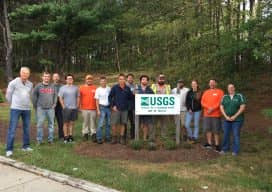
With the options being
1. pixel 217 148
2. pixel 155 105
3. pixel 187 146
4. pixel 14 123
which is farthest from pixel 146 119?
pixel 14 123

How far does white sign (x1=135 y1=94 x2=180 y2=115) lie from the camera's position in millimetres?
9188

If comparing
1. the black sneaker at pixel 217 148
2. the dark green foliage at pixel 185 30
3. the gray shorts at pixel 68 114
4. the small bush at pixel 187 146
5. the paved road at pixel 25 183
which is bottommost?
the paved road at pixel 25 183

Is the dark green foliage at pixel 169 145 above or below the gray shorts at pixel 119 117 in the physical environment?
below

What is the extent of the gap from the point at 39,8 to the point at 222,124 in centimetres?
1656

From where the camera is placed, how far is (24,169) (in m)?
7.12

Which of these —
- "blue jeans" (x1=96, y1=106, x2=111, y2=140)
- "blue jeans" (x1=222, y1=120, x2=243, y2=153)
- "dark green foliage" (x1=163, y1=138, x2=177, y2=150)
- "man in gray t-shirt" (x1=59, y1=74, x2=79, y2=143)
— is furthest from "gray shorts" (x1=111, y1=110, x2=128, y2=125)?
"blue jeans" (x1=222, y1=120, x2=243, y2=153)

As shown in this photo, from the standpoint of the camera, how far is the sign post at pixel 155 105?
919cm

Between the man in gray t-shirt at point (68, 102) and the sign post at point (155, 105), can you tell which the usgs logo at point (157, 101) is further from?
the man in gray t-shirt at point (68, 102)

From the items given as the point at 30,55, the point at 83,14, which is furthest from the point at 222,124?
the point at 30,55

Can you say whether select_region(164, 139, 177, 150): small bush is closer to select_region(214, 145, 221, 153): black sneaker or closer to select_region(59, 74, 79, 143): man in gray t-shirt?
select_region(214, 145, 221, 153): black sneaker

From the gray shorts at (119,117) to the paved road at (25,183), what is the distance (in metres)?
2.97

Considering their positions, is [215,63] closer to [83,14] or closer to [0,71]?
[83,14]

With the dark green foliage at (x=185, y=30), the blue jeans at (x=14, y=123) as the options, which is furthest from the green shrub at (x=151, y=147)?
the dark green foliage at (x=185, y=30)

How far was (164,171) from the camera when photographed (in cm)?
710
